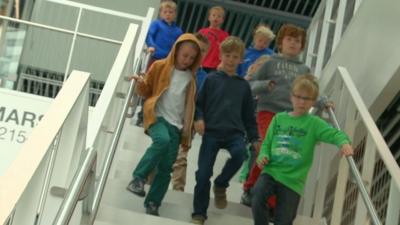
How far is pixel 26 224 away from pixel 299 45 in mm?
3389

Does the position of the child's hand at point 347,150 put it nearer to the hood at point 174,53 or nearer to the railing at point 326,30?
the hood at point 174,53

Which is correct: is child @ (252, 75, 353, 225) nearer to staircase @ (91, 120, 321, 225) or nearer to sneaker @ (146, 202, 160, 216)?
staircase @ (91, 120, 321, 225)

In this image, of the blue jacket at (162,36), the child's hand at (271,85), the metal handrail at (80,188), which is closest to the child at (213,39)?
the blue jacket at (162,36)

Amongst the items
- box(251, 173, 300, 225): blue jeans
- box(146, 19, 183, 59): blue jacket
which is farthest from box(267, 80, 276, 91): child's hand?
box(146, 19, 183, 59): blue jacket

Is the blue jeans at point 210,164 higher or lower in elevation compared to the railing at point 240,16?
lower

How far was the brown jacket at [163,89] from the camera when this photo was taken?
4707mm

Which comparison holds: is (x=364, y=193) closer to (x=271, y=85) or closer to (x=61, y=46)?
(x=271, y=85)

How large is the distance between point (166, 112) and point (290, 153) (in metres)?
0.80

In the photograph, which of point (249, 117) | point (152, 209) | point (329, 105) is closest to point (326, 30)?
point (329, 105)

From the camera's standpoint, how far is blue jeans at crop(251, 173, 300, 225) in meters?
4.28

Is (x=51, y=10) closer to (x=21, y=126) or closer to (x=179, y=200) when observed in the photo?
(x=21, y=126)

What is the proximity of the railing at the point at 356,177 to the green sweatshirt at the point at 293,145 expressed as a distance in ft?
0.64

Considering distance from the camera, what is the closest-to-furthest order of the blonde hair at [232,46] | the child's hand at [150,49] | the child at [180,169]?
the blonde hair at [232,46]
the child at [180,169]
the child's hand at [150,49]

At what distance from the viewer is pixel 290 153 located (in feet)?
14.4
